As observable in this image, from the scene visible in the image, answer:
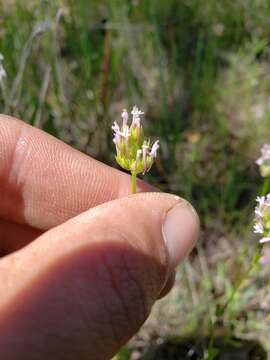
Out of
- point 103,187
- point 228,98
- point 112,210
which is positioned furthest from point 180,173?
point 112,210

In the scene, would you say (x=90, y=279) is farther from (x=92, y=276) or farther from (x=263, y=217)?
(x=263, y=217)

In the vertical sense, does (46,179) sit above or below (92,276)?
above

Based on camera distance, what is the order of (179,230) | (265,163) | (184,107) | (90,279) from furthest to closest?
(184,107) → (265,163) → (179,230) → (90,279)

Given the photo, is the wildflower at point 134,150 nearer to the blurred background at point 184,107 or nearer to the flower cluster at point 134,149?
the flower cluster at point 134,149

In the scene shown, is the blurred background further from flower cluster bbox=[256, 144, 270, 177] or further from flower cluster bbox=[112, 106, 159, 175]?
flower cluster bbox=[112, 106, 159, 175]

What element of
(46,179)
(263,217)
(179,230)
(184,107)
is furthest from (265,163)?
(184,107)

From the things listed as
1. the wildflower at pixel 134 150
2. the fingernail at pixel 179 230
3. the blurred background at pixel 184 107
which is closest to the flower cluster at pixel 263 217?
the fingernail at pixel 179 230

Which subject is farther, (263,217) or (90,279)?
(263,217)

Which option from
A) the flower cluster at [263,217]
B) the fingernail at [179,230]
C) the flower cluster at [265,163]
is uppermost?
the flower cluster at [265,163]
